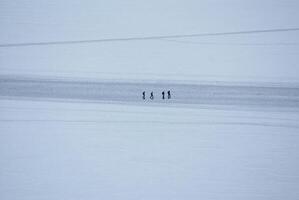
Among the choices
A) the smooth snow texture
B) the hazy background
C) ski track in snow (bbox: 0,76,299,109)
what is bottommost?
the smooth snow texture

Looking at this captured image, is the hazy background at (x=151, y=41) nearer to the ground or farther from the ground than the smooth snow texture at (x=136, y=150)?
farther from the ground

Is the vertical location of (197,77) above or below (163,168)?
above

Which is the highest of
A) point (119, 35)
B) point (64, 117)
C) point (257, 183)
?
point (119, 35)

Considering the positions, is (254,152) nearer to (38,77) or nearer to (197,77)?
(197,77)

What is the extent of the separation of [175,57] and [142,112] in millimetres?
105

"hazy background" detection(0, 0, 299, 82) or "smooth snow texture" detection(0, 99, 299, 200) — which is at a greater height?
"hazy background" detection(0, 0, 299, 82)

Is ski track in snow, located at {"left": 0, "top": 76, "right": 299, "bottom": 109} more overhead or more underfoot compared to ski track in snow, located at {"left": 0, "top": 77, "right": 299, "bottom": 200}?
more overhead

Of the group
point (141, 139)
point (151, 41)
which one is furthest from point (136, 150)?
point (151, 41)

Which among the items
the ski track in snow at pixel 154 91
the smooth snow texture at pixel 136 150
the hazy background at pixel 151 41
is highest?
the hazy background at pixel 151 41

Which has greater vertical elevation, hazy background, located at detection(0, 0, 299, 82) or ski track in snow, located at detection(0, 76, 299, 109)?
hazy background, located at detection(0, 0, 299, 82)

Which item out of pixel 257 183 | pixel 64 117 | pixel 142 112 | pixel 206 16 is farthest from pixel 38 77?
pixel 257 183

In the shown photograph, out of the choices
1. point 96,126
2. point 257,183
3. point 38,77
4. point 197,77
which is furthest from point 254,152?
point 38,77

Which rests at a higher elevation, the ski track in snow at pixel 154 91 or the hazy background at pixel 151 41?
the hazy background at pixel 151 41

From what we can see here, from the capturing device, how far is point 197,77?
500 mm
